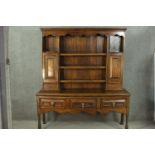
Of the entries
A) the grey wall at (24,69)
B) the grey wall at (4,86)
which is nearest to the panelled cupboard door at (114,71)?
the grey wall at (24,69)

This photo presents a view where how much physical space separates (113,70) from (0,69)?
35.2 inches

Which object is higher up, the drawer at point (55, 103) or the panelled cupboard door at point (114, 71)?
the panelled cupboard door at point (114, 71)

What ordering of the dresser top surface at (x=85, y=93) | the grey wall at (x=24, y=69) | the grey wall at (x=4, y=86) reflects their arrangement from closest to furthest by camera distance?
the grey wall at (x=4, y=86) → the grey wall at (x=24, y=69) → the dresser top surface at (x=85, y=93)

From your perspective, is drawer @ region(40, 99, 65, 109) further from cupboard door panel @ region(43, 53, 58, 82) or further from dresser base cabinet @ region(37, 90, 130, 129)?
cupboard door panel @ region(43, 53, 58, 82)

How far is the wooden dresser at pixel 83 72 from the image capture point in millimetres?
1506

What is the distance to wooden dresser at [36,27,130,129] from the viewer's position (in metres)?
1.51

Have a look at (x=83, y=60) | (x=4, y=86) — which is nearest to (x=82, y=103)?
(x=83, y=60)

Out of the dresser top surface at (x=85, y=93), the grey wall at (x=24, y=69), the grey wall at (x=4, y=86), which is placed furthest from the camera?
the dresser top surface at (x=85, y=93)

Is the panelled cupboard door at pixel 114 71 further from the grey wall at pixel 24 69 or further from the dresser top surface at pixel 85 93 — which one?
the grey wall at pixel 24 69

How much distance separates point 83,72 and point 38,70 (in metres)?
0.37

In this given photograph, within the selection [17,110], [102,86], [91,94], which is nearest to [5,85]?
[17,110]

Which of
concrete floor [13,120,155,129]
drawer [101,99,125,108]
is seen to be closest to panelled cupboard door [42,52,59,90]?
concrete floor [13,120,155,129]

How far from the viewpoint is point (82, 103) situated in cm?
152

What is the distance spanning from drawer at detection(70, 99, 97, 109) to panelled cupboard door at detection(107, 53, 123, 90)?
7.9 inches
